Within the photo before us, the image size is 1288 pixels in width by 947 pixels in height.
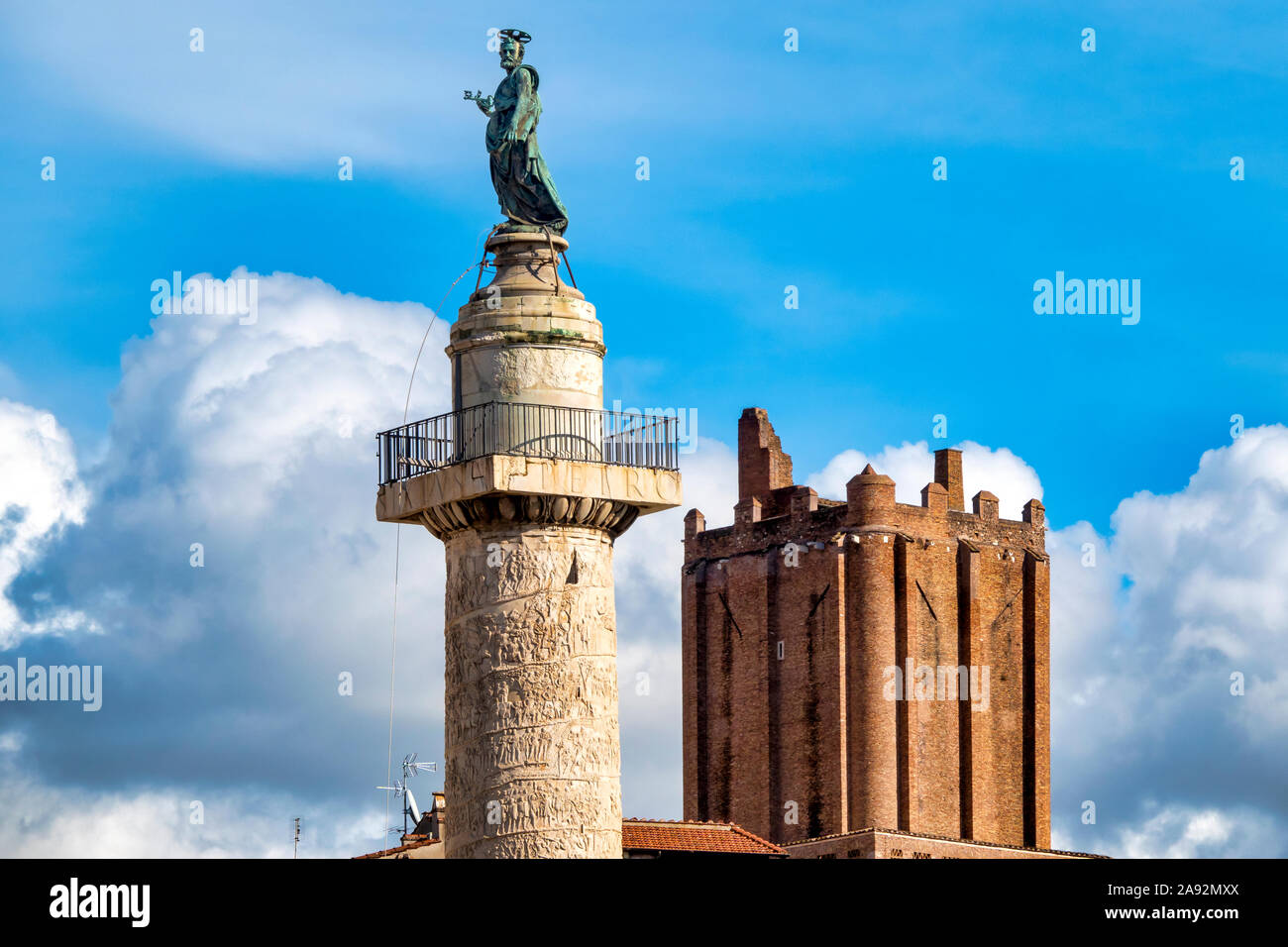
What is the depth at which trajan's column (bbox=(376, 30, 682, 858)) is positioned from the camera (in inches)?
1232

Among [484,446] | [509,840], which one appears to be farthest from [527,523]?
[509,840]

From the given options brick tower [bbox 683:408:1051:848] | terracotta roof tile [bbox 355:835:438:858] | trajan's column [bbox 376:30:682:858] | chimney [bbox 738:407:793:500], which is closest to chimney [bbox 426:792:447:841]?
terracotta roof tile [bbox 355:835:438:858]

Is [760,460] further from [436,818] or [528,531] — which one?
[528,531]

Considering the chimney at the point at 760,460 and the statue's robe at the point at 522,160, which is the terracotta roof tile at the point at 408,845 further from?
the chimney at the point at 760,460

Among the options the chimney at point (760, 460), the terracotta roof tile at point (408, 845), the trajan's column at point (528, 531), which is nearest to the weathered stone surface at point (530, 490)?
the trajan's column at point (528, 531)

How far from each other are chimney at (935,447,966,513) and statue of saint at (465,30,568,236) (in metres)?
67.7

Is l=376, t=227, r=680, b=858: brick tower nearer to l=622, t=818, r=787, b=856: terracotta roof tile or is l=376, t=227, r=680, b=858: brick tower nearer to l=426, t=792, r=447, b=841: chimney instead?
l=426, t=792, r=447, b=841: chimney

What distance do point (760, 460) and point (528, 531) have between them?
2748 inches

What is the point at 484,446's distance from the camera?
32.1 meters

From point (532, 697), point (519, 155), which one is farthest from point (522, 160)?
point (532, 697)
